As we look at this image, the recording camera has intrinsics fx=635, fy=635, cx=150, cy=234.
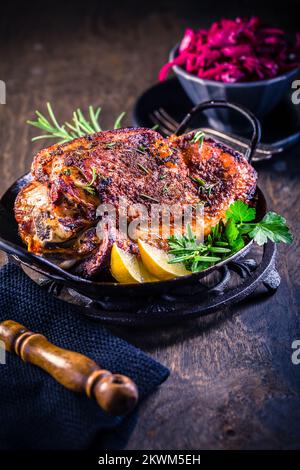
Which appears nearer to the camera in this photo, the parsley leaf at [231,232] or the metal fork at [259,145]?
the parsley leaf at [231,232]

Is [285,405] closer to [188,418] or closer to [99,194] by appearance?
[188,418]

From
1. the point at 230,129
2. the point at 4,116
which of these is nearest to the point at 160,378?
the point at 230,129

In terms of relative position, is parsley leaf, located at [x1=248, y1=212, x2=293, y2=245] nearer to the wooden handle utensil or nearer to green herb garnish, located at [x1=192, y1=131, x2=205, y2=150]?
green herb garnish, located at [x1=192, y1=131, x2=205, y2=150]

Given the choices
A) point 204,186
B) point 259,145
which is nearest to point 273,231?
point 204,186

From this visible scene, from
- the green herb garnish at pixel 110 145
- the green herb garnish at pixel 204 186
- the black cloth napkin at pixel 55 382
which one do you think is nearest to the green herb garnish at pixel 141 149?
the green herb garnish at pixel 110 145

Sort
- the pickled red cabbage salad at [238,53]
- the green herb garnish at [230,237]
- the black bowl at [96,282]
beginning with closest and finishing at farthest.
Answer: the black bowl at [96,282], the green herb garnish at [230,237], the pickled red cabbage salad at [238,53]

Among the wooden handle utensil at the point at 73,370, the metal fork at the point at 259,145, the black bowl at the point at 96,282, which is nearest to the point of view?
the wooden handle utensil at the point at 73,370

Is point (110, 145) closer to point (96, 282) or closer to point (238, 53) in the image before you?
point (96, 282)

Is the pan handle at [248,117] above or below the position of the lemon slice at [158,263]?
above

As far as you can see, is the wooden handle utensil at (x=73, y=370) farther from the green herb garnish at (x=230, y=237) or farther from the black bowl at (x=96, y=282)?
the green herb garnish at (x=230, y=237)
